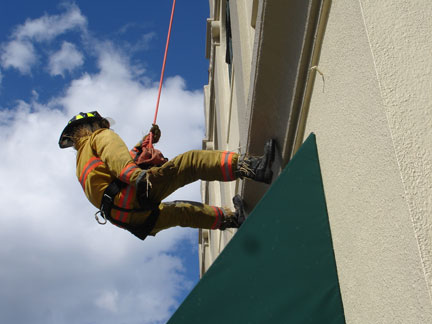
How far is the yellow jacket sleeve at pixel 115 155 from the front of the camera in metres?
4.65

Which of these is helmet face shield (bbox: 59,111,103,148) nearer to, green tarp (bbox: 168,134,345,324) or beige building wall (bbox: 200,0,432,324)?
beige building wall (bbox: 200,0,432,324)

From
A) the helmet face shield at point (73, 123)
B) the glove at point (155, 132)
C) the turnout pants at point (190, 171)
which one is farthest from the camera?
the helmet face shield at point (73, 123)

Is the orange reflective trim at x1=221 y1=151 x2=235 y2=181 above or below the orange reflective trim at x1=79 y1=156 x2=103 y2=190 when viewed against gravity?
below

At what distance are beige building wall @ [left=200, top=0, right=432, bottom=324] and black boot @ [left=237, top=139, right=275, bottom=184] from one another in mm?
343

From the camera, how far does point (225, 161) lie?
4.66 meters

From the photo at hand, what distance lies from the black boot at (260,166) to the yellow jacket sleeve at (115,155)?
85cm

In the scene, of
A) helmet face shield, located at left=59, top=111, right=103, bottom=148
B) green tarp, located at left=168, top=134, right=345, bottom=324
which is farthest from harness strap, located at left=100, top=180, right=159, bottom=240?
green tarp, located at left=168, top=134, right=345, bottom=324

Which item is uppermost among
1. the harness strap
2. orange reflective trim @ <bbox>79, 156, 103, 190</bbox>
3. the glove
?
the glove

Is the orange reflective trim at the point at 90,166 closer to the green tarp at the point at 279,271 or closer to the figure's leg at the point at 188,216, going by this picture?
the figure's leg at the point at 188,216

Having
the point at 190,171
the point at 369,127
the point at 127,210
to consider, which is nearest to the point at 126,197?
the point at 127,210

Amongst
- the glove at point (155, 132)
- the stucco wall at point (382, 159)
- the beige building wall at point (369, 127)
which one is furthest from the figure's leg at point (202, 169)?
the stucco wall at point (382, 159)

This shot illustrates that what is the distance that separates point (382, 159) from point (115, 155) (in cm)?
279

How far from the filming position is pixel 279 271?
10.2 ft

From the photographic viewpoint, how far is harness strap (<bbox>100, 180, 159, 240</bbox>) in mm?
4996
